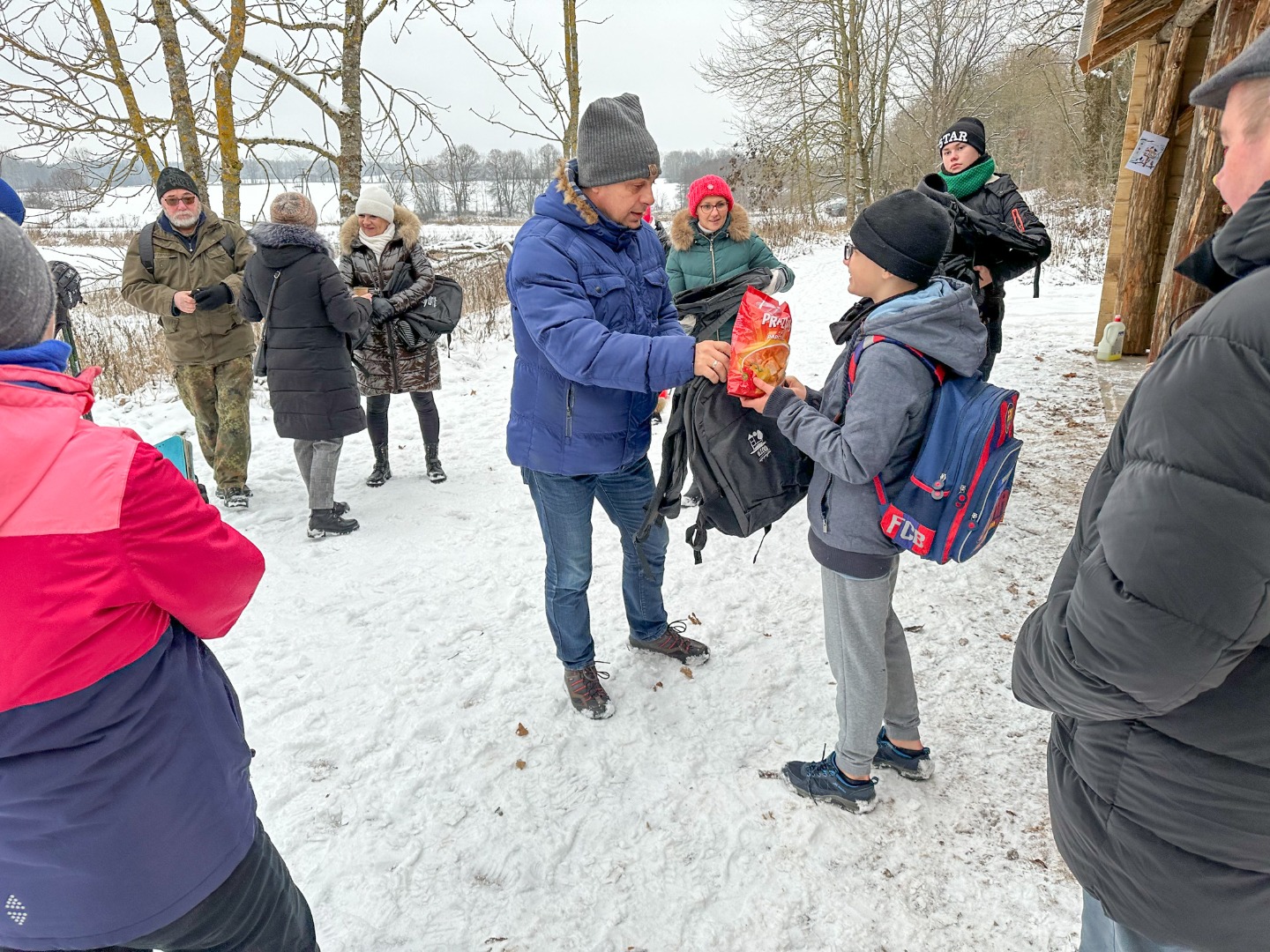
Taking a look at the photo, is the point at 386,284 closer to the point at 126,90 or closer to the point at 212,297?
the point at 212,297

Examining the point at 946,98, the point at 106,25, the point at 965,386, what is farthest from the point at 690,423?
the point at 946,98

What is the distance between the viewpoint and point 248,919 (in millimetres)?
1456

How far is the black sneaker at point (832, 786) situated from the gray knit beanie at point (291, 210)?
411 cm

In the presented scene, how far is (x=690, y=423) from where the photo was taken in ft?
8.39

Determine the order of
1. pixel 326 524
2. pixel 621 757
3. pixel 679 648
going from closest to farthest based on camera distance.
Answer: pixel 621 757
pixel 679 648
pixel 326 524

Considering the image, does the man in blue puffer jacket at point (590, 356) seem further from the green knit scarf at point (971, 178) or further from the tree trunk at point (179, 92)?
the tree trunk at point (179, 92)

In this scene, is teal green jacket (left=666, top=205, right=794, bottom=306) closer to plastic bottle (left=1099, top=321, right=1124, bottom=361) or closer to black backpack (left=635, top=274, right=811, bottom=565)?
black backpack (left=635, top=274, right=811, bottom=565)

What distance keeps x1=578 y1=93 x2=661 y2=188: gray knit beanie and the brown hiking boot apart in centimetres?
194

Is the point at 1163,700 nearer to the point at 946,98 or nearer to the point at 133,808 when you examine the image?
the point at 133,808

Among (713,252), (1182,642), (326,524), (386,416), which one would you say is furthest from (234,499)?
(1182,642)

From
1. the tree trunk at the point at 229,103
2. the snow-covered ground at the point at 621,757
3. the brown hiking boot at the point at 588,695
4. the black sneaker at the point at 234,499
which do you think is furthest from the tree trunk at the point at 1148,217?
the tree trunk at the point at 229,103

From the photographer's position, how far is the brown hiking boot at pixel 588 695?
3088 millimetres

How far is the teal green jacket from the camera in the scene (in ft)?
17.0

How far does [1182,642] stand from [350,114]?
344 inches
